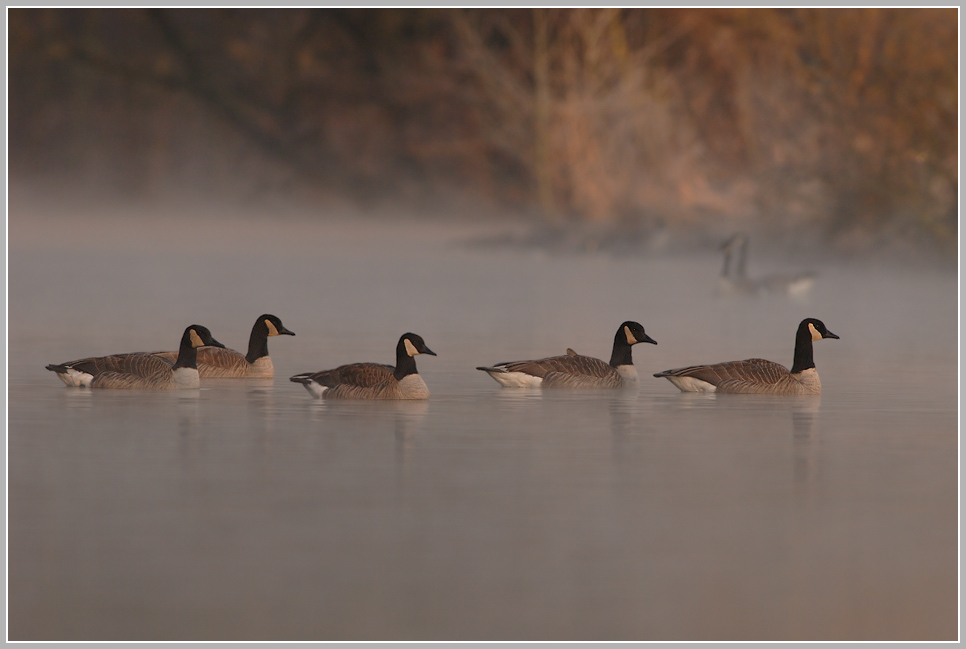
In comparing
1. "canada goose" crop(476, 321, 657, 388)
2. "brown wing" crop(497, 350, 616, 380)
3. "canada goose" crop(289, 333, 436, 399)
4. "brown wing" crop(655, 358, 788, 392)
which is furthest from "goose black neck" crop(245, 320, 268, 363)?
"brown wing" crop(655, 358, 788, 392)

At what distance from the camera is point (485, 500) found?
22.0 feet

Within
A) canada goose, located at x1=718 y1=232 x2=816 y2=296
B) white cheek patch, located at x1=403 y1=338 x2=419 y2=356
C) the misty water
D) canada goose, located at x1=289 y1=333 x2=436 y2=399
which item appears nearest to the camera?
the misty water

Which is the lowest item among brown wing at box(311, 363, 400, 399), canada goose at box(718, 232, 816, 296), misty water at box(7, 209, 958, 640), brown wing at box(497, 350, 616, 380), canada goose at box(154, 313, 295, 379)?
misty water at box(7, 209, 958, 640)

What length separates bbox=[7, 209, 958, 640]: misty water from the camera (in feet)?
17.6

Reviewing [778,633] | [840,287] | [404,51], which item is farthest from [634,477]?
[404,51]

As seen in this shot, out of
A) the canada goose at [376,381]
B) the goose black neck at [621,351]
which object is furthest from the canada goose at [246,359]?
the goose black neck at [621,351]

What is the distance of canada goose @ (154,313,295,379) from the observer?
415 inches

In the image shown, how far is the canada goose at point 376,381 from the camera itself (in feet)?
30.5

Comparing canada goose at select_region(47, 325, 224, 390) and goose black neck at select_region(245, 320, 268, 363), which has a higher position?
goose black neck at select_region(245, 320, 268, 363)

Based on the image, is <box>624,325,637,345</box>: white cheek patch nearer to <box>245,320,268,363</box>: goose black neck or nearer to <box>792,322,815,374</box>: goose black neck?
<box>792,322,815,374</box>: goose black neck

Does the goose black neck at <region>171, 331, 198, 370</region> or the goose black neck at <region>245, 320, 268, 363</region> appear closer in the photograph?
the goose black neck at <region>171, 331, 198, 370</region>

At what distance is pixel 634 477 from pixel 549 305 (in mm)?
8963

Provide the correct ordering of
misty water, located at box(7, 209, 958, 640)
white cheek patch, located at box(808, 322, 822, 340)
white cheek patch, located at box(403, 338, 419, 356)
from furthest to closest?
1. white cheek patch, located at box(808, 322, 822, 340)
2. white cheek patch, located at box(403, 338, 419, 356)
3. misty water, located at box(7, 209, 958, 640)

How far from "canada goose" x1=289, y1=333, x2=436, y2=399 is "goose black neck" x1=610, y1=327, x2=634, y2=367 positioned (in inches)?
57.6
